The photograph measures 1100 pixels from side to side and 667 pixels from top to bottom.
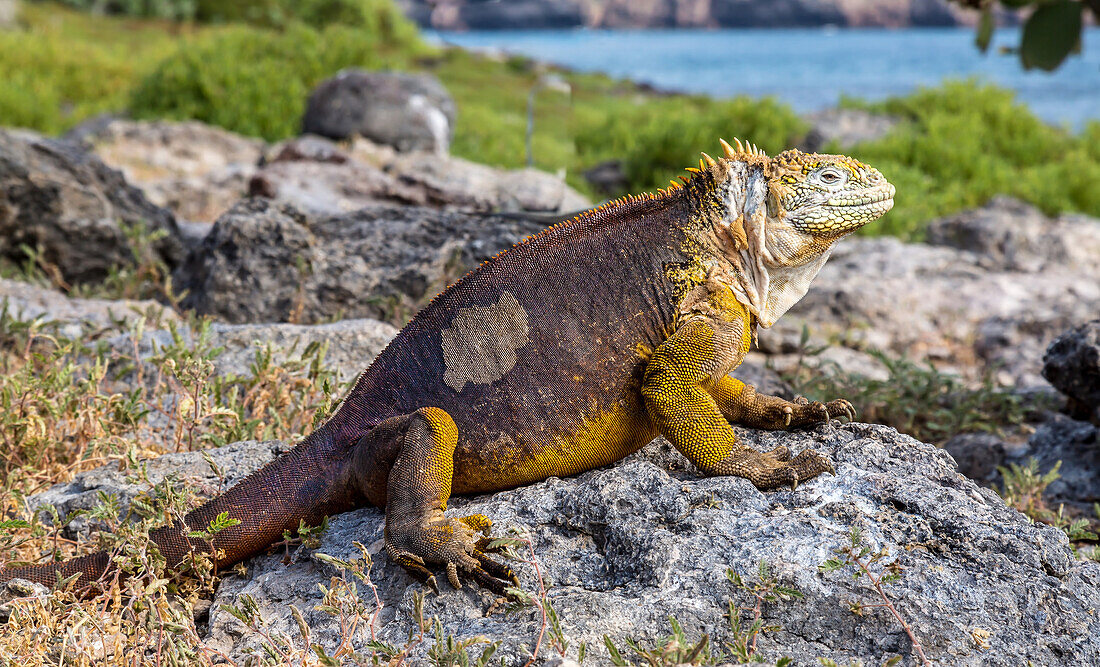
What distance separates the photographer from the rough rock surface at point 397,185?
8.54 metres

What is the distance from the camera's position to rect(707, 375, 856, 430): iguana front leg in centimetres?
365

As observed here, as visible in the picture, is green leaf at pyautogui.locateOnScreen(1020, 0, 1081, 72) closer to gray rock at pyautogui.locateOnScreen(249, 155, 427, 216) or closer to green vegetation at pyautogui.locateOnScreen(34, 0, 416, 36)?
gray rock at pyautogui.locateOnScreen(249, 155, 427, 216)

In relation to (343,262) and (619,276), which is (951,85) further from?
(619,276)

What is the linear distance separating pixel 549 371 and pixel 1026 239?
326 inches

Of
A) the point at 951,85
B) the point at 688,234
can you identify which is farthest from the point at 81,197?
the point at 951,85

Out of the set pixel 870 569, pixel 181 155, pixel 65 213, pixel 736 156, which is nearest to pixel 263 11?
pixel 181 155

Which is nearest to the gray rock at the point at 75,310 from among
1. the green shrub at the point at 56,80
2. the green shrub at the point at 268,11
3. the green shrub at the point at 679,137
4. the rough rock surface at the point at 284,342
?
the rough rock surface at the point at 284,342

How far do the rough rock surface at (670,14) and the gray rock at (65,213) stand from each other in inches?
3786

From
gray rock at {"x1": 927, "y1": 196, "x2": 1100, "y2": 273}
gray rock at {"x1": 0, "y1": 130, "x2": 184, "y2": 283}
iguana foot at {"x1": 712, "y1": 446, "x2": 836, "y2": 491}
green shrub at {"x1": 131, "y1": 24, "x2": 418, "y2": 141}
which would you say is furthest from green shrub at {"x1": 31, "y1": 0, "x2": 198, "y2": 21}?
iguana foot at {"x1": 712, "y1": 446, "x2": 836, "y2": 491}

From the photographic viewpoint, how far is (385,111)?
42.8 ft

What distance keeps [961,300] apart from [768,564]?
6.33 meters

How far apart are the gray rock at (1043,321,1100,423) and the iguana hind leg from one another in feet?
11.0

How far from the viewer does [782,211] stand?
3.41 meters

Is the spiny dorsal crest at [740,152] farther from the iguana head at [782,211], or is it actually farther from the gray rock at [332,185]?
the gray rock at [332,185]
